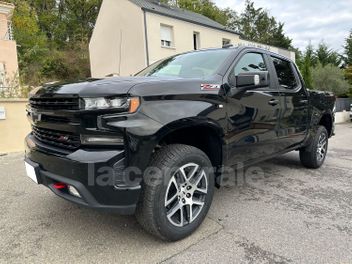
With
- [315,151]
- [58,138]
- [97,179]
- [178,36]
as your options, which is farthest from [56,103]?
[178,36]

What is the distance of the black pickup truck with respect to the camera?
2.19 meters

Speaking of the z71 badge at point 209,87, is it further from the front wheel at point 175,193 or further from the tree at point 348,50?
the tree at point 348,50

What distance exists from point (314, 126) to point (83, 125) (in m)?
3.95

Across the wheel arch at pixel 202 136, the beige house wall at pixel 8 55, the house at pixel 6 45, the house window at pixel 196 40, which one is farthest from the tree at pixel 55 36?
the wheel arch at pixel 202 136

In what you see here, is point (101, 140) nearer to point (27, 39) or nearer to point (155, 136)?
point (155, 136)

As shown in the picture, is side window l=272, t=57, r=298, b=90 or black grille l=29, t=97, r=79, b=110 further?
side window l=272, t=57, r=298, b=90

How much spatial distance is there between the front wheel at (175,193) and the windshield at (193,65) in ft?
2.94

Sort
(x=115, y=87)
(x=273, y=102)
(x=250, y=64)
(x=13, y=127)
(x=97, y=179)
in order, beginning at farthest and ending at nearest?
(x=13, y=127) → (x=273, y=102) → (x=250, y=64) → (x=115, y=87) → (x=97, y=179)

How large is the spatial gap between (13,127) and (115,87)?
5.46 m

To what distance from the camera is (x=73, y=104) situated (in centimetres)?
226

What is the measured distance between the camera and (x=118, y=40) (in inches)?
753

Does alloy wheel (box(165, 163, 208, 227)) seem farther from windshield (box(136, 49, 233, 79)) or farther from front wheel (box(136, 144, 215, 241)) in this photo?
windshield (box(136, 49, 233, 79))

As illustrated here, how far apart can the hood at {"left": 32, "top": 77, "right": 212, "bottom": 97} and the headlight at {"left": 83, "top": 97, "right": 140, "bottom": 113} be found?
0.04m

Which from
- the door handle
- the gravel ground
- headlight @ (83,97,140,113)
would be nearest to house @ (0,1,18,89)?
the gravel ground
